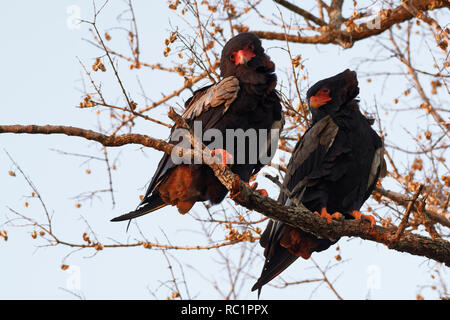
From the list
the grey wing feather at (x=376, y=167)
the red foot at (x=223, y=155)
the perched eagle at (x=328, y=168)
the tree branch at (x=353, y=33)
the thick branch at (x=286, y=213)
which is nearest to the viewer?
the thick branch at (x=286, y=213)

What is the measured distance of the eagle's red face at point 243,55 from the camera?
16.5 feet

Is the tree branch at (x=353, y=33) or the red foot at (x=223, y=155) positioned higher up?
the tree branch at (x=353, y=33)

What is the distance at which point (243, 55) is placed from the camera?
5.05m

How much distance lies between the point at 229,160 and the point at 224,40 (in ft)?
5.83

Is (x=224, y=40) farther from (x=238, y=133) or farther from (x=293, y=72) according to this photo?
(x=238, y=133)

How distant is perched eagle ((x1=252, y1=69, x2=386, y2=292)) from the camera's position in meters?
4.79

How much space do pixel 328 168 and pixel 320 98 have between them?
26.4 inches

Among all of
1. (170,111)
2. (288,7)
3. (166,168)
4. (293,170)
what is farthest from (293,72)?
(288,7)

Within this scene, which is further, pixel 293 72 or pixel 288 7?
pixel 288 7

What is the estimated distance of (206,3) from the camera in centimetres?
658

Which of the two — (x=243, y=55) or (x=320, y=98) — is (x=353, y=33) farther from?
(x=243, y=55)

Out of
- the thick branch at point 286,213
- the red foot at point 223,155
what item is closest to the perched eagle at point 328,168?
the thick branch at point 286,213

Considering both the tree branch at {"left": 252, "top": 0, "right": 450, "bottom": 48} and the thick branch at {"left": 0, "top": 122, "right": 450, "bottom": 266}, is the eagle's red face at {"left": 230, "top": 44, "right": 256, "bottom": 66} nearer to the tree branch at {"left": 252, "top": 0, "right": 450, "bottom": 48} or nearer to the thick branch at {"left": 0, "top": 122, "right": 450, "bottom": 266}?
the thick branch at {"left": 0, "top": 122, "right": 450, "bottom": 266}

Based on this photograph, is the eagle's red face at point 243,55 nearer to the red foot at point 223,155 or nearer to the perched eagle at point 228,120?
the perched eagle at point 228,120
